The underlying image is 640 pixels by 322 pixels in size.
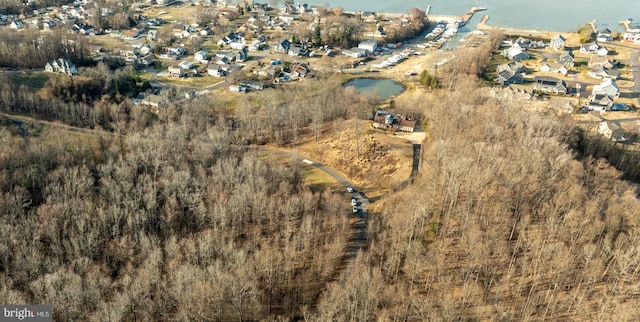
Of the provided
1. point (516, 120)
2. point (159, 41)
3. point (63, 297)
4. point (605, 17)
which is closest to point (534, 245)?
point (516, 120)

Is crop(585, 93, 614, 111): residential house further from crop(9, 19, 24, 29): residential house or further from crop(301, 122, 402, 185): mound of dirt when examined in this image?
crop(9, 19, 24, 29): residential house

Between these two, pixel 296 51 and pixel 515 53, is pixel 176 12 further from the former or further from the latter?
pixel 515 53

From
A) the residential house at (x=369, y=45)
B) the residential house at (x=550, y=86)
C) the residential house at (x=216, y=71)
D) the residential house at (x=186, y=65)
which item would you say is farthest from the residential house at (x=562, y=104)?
the residential house at (x=186, y=65)

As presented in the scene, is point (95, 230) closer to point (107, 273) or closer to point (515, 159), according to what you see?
point (107, 273)

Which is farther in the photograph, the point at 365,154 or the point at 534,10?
the point at 534,10

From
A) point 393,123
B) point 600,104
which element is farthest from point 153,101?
point 600,104

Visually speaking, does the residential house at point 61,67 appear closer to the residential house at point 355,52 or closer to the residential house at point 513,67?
the residential house at point 355,52
